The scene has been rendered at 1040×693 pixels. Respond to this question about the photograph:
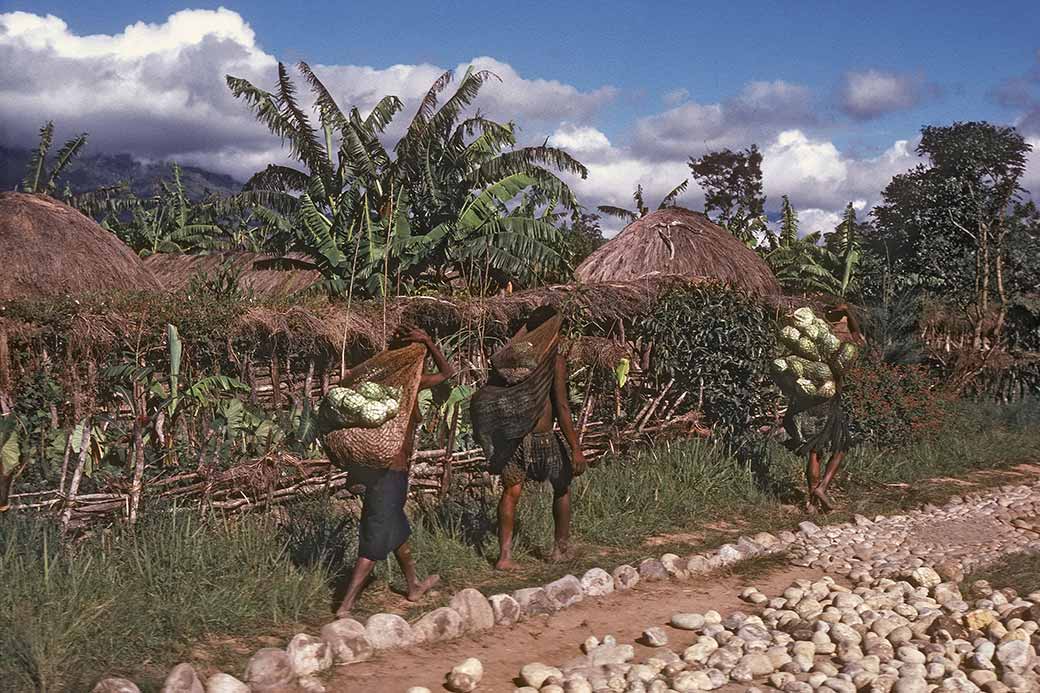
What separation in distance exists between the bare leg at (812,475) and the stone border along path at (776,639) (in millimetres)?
1275

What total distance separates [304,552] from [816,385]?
4.25m

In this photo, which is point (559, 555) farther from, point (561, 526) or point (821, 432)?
point (821, 432)

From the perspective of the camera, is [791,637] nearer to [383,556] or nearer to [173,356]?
[383,556]

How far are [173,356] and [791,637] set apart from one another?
4630 millimetres

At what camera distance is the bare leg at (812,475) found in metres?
7.75

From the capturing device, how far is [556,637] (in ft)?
16.1

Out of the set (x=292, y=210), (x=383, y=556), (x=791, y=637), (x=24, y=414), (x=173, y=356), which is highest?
(x=292, y=210)

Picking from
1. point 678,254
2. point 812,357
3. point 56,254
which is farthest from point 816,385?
point 56,254

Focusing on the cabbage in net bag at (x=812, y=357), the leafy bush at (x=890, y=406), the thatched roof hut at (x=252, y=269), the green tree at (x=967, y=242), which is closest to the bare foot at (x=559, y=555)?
the cabbage in net bag at (x=812, y=357)

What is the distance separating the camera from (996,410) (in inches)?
Result: 476

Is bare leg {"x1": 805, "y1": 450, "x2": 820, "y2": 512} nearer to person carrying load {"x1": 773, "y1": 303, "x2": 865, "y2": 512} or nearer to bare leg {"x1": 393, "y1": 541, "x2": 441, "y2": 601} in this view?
person carrying load {"x1": 773, "y1": 303, "x2": 865, "y2": 512}

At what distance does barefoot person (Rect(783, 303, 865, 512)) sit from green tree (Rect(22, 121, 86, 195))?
15.1 meters

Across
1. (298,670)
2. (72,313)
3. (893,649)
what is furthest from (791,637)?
(72,313)

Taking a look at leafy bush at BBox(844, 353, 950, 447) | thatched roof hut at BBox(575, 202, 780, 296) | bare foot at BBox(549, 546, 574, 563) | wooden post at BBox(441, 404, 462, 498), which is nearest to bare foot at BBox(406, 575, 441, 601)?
bare foot at BBox(549, 546, 574, 563)
